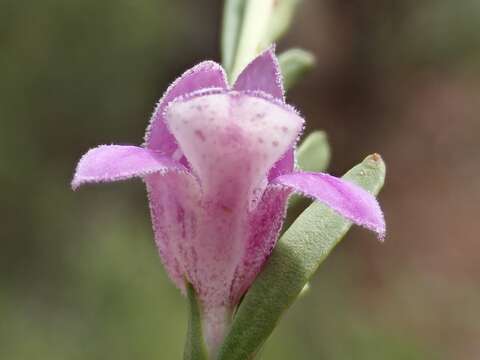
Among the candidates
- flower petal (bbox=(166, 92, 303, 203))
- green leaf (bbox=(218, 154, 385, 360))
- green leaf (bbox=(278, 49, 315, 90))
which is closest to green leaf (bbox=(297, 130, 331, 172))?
green leaf (bbox=(278, 49, 315, 90))

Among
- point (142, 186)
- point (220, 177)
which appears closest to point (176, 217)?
point (220, 177)

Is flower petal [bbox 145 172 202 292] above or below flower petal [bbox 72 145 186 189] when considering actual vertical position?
below

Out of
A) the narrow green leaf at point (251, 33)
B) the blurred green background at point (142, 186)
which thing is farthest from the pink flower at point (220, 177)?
the blurred green background at point (142, 186)

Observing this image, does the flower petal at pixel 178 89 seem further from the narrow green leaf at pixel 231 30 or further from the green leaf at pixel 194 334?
the narrow green leaf at pixel 231 30

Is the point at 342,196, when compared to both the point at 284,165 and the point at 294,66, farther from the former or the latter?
the point at 294,66

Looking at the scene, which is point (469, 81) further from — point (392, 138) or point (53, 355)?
point (53, 355)

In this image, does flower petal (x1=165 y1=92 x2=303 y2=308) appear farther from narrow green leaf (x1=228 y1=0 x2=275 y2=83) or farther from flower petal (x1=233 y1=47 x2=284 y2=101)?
narrow green leaf (x1=228 y1=0 x2=275 y2=83)
